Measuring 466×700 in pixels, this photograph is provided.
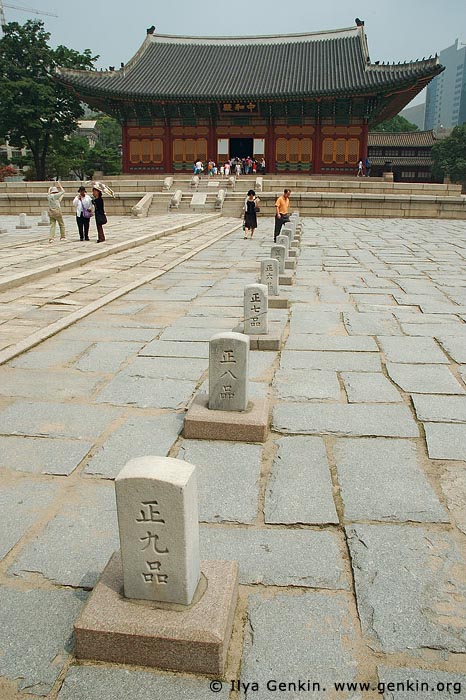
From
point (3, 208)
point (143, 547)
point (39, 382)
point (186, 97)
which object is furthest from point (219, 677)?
point (186, 97)

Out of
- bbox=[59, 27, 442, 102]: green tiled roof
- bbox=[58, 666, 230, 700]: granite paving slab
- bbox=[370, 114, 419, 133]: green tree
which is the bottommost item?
bbox=[58, 666, 230, 700]: granite paving slab

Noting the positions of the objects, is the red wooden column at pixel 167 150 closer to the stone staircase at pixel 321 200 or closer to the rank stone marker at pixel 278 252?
the stone staircase at pixel 321 200

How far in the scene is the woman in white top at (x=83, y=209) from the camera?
1217cm

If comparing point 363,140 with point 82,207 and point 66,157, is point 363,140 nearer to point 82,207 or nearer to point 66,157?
point 82,207

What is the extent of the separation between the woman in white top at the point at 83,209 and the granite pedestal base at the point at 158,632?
37.2 feet

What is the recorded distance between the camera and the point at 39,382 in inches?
165

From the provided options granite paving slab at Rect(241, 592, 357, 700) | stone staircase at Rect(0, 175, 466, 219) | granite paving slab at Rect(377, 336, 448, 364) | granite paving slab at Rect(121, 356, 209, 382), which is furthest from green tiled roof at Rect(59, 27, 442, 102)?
granite paving slab at Rect(241, 592, 357, 700)

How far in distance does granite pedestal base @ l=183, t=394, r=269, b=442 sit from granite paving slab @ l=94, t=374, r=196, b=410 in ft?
1.57

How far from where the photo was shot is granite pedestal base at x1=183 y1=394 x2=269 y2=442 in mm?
3254

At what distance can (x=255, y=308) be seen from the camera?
16.8ft

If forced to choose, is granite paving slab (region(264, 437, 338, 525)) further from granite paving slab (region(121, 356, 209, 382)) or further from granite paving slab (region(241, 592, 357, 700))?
granite paving slab (region(121, 356, 209, 382))

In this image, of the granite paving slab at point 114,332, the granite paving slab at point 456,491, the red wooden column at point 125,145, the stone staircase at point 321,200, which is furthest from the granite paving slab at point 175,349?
the red wooden column at point 125,145

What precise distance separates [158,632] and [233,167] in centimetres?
2968

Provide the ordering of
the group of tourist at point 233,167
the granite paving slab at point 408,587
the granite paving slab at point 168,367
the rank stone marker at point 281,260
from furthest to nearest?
the group of tourist at point 233,167 < the rank stone marker at point 281,260 < the granite paving slab at point 168,367 < the granite paving slab at point 408,587
